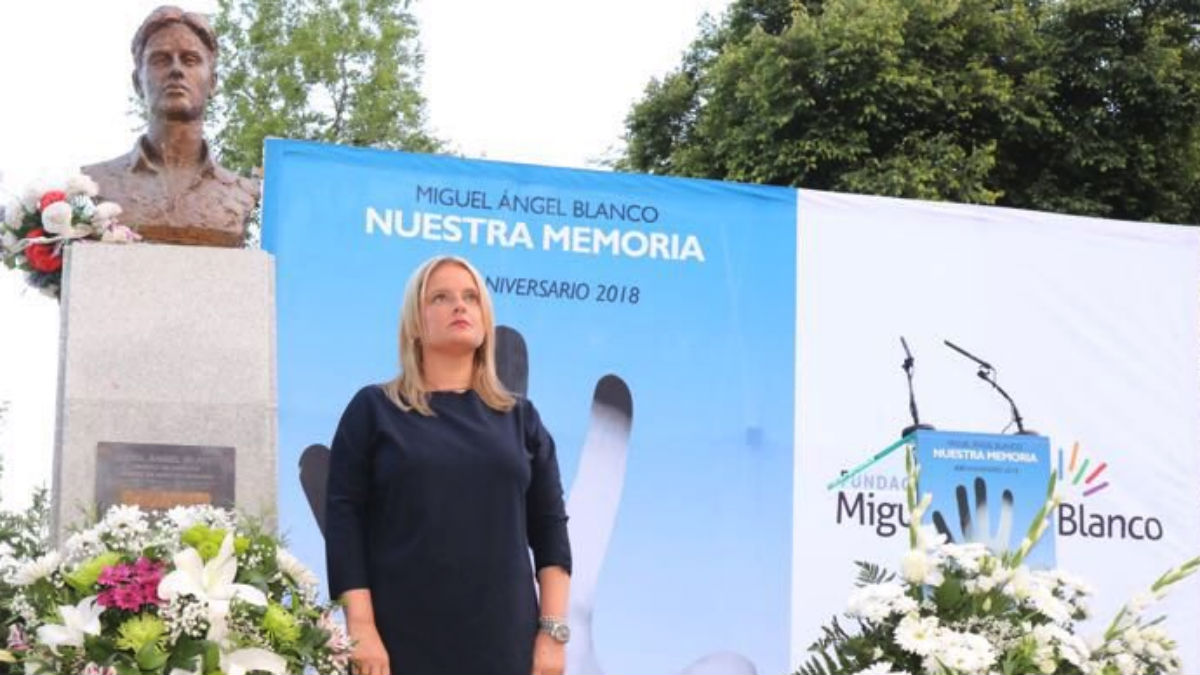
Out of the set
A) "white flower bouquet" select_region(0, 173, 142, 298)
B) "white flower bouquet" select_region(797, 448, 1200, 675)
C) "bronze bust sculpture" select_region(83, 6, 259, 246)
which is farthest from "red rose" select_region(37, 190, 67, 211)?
"white flower bouquet" select_region(797, 448, 1200, 675)

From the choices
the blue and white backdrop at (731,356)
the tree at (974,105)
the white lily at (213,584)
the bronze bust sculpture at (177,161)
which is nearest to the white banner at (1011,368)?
the blue and white backdrop at (731,356)

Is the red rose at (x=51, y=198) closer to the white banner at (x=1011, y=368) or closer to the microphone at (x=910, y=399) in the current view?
the white banner at (x=1011, y=368)

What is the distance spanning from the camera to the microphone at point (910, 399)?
23.5 feet

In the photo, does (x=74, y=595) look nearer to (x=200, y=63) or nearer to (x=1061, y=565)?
(x=200, y=63)

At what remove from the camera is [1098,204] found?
15.6 m

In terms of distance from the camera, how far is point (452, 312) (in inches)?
140

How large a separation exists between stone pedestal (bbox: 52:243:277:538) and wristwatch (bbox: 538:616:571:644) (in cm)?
104

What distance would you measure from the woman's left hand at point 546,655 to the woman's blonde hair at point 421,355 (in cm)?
47

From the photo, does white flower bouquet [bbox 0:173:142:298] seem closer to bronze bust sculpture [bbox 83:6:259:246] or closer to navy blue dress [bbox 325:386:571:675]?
bronze bust sculpture [bbox 83:6:259:246]

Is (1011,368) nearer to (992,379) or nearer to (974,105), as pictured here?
(992,379)

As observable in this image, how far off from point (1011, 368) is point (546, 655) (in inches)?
167

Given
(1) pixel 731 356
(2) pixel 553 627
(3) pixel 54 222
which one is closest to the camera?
(2) pixel 553 627

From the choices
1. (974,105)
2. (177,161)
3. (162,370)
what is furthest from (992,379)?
(974,105)

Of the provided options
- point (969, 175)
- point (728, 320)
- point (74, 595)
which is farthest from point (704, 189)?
point (969, 175)
